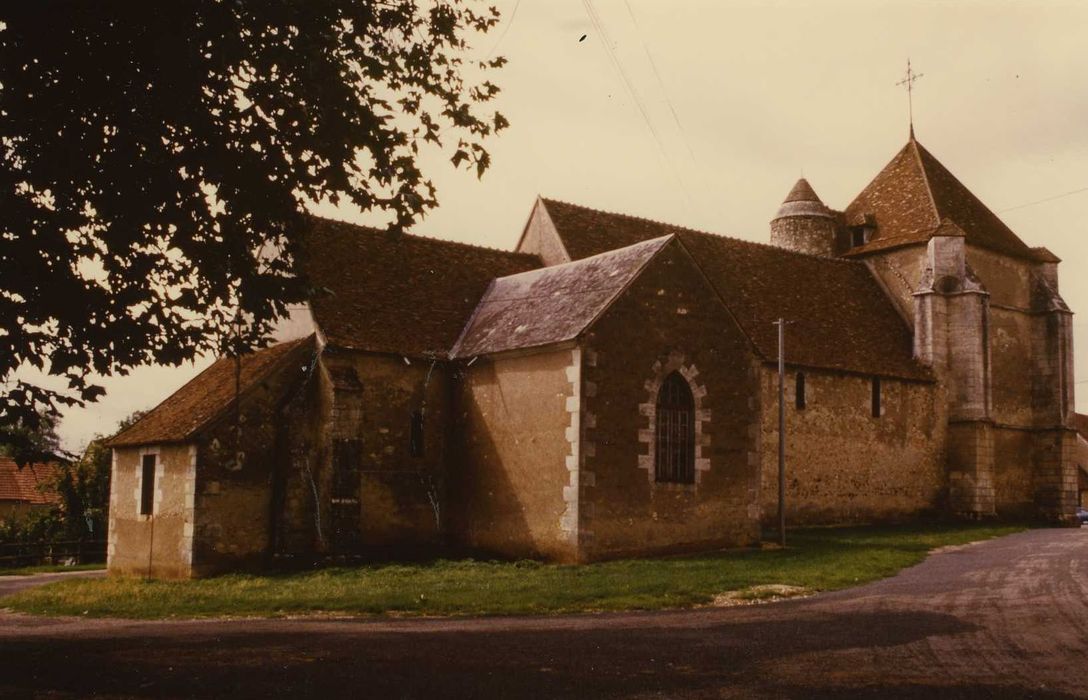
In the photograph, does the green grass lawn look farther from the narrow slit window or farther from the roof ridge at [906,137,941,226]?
the roof ridge at [906,137,941,226]

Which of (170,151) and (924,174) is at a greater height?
(924,174)

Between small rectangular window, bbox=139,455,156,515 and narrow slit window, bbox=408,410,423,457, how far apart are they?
18.9ft

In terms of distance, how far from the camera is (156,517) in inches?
901

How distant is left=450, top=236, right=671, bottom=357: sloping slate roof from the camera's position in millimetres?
22734

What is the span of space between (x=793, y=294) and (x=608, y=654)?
85.4ft

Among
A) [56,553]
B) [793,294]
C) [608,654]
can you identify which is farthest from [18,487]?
[608,654]

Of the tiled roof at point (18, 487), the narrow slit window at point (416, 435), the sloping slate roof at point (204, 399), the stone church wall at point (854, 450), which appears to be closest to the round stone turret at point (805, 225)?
the stone church wall at point (854, 450)

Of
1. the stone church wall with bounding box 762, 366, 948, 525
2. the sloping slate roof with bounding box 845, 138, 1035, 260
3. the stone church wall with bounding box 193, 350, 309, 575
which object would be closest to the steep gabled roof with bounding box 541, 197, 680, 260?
the stone church wall with bounding box 762, 366, 948, 525

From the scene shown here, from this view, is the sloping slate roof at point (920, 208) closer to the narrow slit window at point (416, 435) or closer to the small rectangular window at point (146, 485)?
the narrow slit window at point (416, 435)

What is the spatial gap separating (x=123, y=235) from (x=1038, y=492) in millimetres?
36565

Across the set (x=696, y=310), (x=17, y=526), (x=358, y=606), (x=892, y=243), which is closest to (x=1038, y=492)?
(x=892, y=243)

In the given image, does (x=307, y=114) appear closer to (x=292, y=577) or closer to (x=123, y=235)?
(x=123, y=235)

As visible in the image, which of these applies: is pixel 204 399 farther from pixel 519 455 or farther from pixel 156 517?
pixel 519 455

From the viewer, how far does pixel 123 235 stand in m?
11.0
